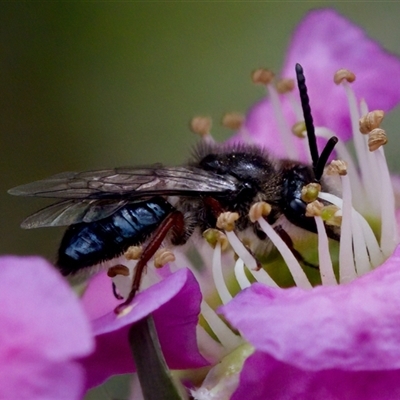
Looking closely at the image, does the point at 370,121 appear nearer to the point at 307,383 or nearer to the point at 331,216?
the point at 331,216

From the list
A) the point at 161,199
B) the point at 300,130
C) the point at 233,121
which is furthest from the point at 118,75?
the point at 161,199

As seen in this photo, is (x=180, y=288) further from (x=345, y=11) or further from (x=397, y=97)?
(x=345, y=11)

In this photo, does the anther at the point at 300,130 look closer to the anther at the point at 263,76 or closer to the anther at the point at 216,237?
the anther at the point at 263,76

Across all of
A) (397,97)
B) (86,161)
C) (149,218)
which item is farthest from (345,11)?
(149,218)

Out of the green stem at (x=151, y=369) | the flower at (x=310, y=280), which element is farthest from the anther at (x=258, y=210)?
the green stem at (x=151, y=369)

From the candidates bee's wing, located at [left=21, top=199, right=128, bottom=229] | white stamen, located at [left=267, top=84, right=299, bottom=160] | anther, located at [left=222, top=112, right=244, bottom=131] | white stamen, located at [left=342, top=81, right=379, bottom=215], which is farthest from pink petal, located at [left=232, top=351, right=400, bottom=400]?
anther, located at [left=222, top=112, right=244, bottom=131]

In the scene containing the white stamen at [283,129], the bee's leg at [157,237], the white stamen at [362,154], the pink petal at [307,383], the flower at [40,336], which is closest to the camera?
the flower at [40,336]
